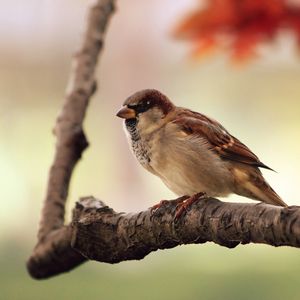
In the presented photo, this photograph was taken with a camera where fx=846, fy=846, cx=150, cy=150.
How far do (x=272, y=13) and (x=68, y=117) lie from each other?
869 millimetres

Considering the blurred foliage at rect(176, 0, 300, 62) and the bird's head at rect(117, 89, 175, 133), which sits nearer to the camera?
the bird's head at rect(117, 89, 175, 133)

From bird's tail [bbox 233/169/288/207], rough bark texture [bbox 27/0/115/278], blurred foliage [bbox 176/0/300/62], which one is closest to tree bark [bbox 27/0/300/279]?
rough bark texture [bbox 27/0/115/278]

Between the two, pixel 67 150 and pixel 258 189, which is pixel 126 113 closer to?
pixel 67 150

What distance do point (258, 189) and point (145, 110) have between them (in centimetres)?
21

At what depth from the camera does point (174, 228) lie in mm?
985

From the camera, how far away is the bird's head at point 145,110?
1.22m

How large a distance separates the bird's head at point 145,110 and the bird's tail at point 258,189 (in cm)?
16

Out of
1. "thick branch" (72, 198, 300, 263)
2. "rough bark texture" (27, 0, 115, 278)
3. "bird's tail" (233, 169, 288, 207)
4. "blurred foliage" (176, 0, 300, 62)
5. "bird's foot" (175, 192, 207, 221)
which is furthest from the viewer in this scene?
"blurred foliage" (176, 0, 300, 62)

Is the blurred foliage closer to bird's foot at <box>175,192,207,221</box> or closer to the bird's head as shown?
the bird's head

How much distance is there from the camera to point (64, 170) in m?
1.22

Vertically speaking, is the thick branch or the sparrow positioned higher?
the sparrow

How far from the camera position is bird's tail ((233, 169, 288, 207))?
1.28m

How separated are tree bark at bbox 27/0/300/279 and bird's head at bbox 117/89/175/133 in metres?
0.07

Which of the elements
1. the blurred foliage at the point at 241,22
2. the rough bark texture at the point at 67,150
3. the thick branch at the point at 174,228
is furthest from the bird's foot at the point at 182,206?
the blurred foliage at the point at 241,22
